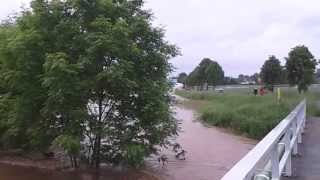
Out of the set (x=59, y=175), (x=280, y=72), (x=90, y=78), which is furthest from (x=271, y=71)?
(x=90, y=78)

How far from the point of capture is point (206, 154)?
22.0m

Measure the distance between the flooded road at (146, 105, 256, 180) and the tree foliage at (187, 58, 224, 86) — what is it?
69.4 m

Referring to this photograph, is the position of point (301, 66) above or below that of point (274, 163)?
above

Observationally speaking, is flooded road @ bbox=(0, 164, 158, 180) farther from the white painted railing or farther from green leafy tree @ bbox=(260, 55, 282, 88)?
green leafy tree @ bbox=(260, 55, 282, 88)

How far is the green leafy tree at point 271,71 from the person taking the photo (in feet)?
200

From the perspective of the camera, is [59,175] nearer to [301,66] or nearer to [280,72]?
[301,66]

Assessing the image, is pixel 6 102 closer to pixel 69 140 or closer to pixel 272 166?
pixel 69 140

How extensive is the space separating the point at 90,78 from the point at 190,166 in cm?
672

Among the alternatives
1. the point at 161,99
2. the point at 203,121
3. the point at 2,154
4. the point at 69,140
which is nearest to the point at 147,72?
the point at 161,99

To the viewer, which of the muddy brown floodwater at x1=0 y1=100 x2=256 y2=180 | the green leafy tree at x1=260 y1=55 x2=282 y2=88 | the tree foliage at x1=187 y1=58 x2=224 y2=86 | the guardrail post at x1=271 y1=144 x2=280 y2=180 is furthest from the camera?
the tree foliage at x1=187 y1=58 x2=224 y2=86

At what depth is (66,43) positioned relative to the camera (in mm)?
13719

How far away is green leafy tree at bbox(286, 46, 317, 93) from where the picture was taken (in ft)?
140

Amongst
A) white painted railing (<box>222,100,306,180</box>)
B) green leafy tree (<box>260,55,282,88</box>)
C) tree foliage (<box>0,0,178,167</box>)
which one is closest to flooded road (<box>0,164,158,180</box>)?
tree foliage (<box>0,0,178,167</box>)

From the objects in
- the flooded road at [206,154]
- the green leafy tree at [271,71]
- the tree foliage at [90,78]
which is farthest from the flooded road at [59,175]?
the green leafy tree at [271,71]
